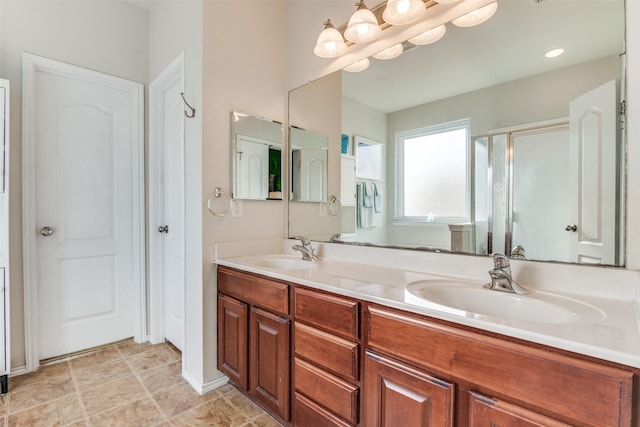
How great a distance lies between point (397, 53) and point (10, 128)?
2.51 m

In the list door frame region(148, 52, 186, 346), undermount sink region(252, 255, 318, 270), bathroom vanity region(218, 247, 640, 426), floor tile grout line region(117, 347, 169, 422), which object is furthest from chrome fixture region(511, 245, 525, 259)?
door frame region(148, 52, 186, 346)

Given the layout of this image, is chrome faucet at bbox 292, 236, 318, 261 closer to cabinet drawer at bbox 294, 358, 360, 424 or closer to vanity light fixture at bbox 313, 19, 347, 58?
cabinet drawer at bbox 294, 358, 360, 424

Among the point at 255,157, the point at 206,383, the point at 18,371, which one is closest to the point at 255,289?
the point at 206,383

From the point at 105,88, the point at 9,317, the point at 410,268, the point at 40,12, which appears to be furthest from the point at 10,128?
the point at 410,268

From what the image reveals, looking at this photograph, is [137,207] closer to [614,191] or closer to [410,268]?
[410,268]

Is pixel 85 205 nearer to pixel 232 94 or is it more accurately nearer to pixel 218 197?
pixel 218 197

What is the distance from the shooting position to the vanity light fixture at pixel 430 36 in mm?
1461

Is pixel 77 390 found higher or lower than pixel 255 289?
lower

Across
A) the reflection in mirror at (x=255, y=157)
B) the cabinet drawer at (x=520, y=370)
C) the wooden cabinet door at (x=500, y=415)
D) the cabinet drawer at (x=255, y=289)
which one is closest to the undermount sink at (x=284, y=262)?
the cabinet drawer at (x=255, y=289)

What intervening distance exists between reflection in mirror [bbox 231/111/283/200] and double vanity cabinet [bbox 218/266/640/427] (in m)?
0.58

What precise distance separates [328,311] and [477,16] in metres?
1.45

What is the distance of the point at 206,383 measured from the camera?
1866mm

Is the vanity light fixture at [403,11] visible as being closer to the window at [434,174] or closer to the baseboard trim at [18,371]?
the window at [434,174]

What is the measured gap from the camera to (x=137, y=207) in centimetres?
256
